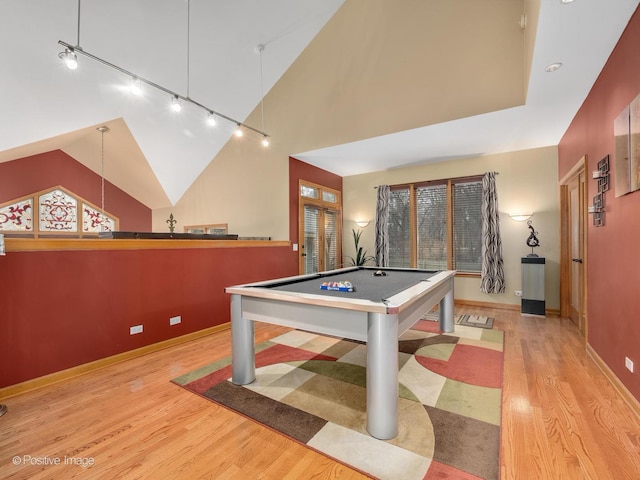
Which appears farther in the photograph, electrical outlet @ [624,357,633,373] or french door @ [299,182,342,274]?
french door @ [299,182,342,274]

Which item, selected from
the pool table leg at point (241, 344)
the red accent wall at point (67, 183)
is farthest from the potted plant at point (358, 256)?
the red accent wall at point (67, 183)

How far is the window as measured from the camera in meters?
5.25

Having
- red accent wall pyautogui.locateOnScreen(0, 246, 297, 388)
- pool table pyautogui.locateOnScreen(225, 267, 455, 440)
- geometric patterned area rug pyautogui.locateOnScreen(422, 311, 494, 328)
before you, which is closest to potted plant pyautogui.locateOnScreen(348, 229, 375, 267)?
geometric patterned area rug pyautogui.locateOnScreen(422, 311, 494, 328)

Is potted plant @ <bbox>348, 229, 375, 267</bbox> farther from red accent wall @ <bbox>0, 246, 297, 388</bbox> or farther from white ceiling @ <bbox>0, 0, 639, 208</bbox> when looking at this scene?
red accent wall @ <bbox>0, 246, 297, 388</bbox>

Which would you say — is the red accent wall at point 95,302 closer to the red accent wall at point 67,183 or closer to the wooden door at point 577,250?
the red accent wall at point 67,183

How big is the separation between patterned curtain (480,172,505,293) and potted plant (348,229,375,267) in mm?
2061

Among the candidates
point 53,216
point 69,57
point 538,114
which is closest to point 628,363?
point 538,114

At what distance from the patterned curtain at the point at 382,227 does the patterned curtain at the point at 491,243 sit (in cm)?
171

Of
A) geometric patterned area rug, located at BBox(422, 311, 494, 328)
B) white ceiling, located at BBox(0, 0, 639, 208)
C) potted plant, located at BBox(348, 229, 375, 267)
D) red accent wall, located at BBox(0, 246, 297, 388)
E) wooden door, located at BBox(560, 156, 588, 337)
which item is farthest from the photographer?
potted plant, located at BBox(348, 229, 375, 267)

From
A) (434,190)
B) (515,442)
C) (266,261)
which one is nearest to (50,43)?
(266,261)

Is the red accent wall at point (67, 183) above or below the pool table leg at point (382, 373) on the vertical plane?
above

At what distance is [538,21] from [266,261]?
13.2 ft

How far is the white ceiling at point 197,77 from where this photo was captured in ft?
8.51

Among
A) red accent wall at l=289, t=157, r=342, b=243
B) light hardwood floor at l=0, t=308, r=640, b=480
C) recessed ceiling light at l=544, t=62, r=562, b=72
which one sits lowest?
light hardwood floor at l=0, t=308, r=640, b=480
